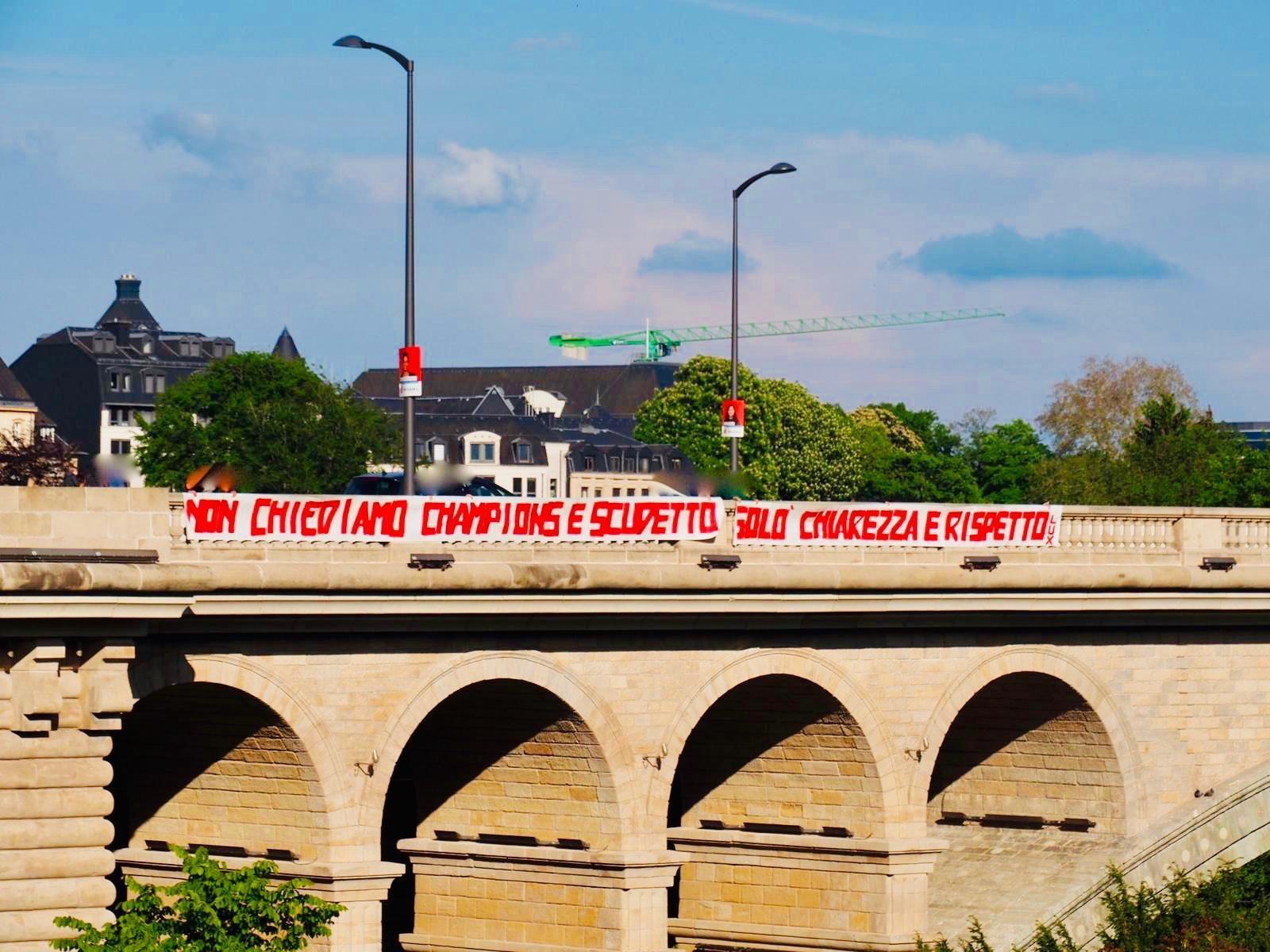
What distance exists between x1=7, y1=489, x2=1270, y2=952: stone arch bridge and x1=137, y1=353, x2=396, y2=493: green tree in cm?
4912

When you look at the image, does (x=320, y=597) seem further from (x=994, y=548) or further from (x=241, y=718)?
(x=994, y=548)

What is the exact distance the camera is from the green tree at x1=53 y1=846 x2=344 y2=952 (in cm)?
3170

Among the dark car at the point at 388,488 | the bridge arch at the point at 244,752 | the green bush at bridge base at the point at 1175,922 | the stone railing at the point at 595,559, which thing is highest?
the dark car at the point at 388,488

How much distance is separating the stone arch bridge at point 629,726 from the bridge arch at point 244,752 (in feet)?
0.18

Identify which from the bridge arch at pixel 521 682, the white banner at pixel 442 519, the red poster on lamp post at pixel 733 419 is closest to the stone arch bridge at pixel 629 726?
the bridge arch at pixel 521 682

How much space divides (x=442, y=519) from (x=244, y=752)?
4.26 meters

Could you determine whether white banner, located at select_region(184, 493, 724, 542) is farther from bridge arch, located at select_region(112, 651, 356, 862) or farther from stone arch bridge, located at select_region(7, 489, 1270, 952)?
bridge arch, located at select_region(112, 651, 356, 862)

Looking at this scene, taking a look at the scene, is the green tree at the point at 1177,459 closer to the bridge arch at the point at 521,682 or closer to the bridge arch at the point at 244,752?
the bridge arch at the point at 521,682

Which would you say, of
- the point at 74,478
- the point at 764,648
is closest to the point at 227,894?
the point at 764,648

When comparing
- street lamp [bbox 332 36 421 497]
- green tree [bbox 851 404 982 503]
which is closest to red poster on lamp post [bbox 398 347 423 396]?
street lamp [bbox 332 36 421 497]

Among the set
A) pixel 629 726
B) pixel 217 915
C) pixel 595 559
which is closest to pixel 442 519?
pixel 595 559

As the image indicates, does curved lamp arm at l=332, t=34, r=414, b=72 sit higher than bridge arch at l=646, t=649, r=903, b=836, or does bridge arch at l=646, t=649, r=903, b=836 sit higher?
curved lamp arm at l=332, t=34, r=414, b=72

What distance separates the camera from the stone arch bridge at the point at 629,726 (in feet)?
105

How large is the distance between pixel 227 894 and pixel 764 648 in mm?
10997
